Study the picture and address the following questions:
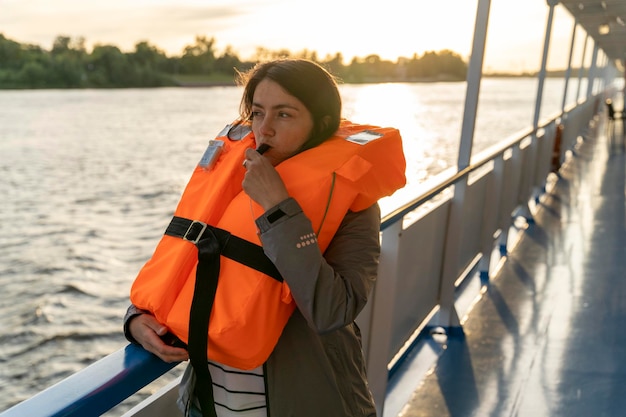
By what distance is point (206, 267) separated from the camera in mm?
857

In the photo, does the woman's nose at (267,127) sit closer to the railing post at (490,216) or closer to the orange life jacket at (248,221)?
the orange life jacket at (248,221)

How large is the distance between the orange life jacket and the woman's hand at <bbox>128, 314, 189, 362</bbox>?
0.02 m

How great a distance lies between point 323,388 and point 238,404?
0.46 ft

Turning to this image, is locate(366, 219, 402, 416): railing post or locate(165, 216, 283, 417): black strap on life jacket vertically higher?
locate(165, 216, 283, 417): black strap on life jacket

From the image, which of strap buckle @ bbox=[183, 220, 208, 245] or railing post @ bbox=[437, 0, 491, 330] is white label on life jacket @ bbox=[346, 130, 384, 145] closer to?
strap buckle @ bbox=[183, 220, 208, 245]

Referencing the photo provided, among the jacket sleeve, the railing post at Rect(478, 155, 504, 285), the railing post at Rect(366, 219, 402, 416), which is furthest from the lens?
the railing post at Rect(478, 155, 504, 285)

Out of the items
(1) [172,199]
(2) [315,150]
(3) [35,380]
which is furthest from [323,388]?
(1) [172,199]

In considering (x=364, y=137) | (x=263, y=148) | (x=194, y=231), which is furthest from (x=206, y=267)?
(x=364, y=137)

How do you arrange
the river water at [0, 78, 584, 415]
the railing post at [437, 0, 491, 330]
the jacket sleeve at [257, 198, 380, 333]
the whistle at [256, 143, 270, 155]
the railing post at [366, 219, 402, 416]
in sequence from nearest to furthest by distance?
the jacket sleeve at [257, 198, 380, 333] → the whistle at [256, 143, 270, 155] → the railing post at [366, 219, 402, 416] → the railing post at [437, 0, 491, 330] → the river water at [0, 78, 584, 415]

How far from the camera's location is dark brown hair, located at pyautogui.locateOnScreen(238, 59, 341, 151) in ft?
3.17

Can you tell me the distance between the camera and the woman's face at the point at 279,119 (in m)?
0.96

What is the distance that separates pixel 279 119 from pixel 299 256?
26 centimetres

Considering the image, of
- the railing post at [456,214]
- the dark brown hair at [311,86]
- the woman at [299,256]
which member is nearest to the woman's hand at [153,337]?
the woman at [299,256]

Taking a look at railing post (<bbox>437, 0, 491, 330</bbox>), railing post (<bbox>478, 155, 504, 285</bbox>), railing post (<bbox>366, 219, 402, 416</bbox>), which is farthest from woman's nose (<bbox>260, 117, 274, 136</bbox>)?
railing post (<bbox>478, 155, 504, 285</bbox>)
